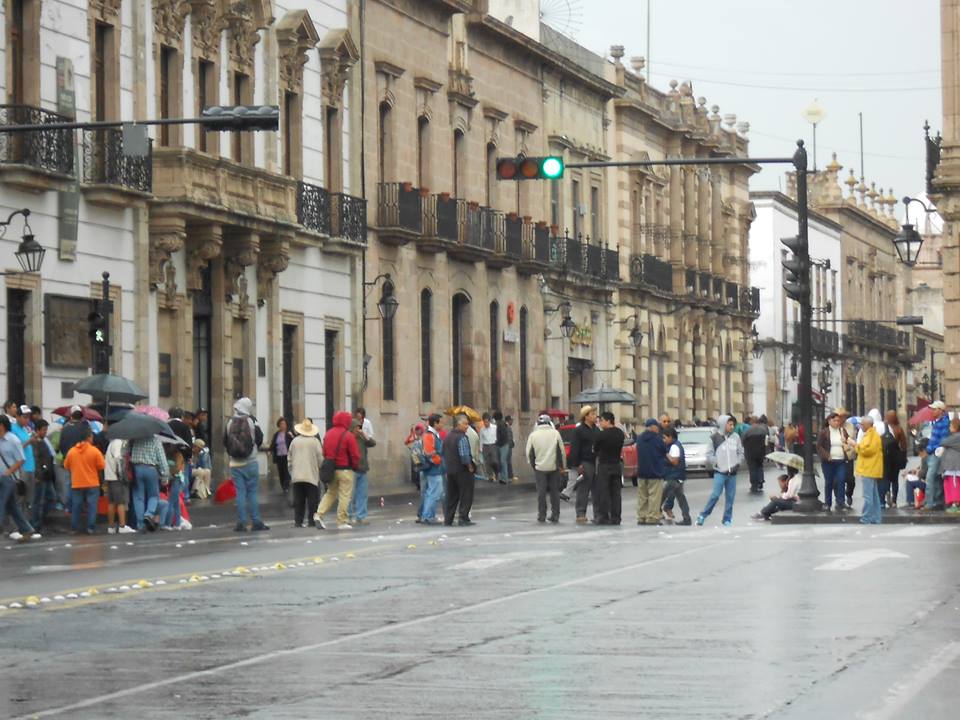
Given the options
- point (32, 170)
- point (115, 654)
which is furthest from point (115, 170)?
point (115, 654)

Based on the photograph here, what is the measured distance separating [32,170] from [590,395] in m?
27.3

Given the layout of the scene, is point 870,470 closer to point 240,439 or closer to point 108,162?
point 240,439

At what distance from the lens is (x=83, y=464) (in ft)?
102

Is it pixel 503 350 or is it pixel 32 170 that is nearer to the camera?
pixel 32 170

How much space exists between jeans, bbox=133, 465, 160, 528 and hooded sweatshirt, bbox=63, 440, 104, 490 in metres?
0.85

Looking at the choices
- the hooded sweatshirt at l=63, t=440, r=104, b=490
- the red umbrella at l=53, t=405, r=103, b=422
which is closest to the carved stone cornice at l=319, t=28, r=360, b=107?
the red umbrella at l=53, t=405, r=103, b=422

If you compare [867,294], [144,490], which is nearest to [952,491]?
[144,490]

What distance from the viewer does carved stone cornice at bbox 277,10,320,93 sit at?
4597 cm

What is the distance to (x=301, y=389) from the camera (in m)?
47.1

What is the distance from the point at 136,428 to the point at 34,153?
5.65 meters

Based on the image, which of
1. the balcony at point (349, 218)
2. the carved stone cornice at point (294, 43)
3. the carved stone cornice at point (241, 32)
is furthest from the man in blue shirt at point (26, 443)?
the balcony at point (349, 218)

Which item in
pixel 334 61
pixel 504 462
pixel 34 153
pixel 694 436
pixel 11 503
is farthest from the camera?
pixel 694 436

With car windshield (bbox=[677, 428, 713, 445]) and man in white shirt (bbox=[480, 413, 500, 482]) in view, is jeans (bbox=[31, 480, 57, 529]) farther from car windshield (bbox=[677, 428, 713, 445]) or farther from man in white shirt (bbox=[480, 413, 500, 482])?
car windshield (bbox=[677, 428, 713, 445])

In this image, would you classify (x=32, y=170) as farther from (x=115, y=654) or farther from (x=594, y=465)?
(x=115, y=654)
